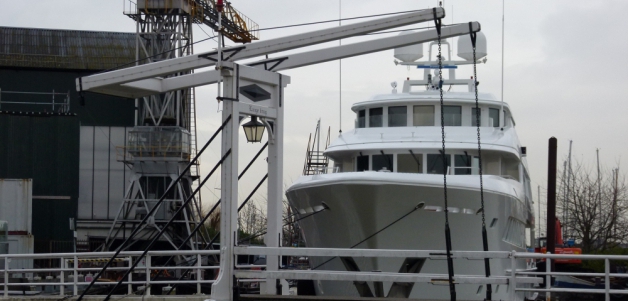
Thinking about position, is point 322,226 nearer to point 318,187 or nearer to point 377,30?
point 318,187

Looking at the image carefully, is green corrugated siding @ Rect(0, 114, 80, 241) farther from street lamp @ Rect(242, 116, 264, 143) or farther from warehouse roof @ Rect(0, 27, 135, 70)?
street lamp @ Rect(242, 116, 264, 143)

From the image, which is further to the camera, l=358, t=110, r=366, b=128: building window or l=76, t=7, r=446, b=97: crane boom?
l=358, t=110, r=366, b=128: building window

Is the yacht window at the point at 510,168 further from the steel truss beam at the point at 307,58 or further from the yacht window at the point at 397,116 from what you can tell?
the steel truss beam at the point at 307,58

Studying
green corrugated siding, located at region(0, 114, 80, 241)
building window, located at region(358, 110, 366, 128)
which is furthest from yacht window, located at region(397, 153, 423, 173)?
green corrugated siding, located at region(0, 114, 80, 241)

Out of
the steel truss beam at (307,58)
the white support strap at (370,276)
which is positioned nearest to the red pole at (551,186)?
the steel truss beam at (307,58)

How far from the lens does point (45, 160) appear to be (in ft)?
138

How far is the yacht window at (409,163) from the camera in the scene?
24438 millimetres

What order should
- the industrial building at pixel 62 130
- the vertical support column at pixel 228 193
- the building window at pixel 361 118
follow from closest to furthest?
the vertical support column at pixel 228 193, the building window at pixel 361 118, the industrial building at pixel 62 130

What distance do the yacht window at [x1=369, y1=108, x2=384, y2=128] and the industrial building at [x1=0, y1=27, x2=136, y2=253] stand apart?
55.0 feet

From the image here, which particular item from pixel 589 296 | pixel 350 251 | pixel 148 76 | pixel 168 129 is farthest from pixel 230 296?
pixel 168 129

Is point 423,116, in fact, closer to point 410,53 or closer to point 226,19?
point 410,53

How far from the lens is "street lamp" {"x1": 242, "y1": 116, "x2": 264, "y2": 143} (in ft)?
45.6

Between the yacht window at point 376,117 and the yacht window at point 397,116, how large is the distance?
0.26m

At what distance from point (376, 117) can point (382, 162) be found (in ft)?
7.96
